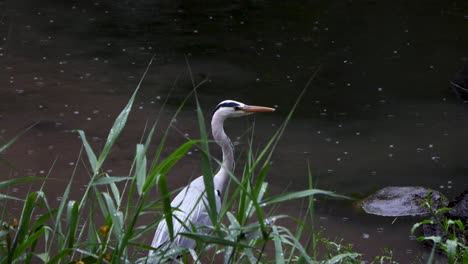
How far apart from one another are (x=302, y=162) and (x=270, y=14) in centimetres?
483

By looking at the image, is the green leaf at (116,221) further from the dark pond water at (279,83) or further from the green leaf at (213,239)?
the dark pond water at (279,83)

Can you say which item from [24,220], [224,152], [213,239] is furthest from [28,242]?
[224,152]

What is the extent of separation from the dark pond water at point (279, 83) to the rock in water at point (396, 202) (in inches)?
3.4

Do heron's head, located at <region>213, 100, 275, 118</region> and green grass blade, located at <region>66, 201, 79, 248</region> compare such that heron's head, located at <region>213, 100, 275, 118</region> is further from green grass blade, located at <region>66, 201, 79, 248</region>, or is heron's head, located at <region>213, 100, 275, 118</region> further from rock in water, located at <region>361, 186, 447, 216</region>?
green grass blade, located at <region>66, 201, 79, 248</region>

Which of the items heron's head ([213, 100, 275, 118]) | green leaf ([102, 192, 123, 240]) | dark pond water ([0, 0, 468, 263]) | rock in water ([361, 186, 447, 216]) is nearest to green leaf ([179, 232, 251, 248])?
green leaf ([102, 192, 123, 240])

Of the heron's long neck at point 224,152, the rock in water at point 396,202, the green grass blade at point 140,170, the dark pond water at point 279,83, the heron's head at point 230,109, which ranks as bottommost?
the dark pond water at point 279,83

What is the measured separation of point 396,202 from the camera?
248 inches

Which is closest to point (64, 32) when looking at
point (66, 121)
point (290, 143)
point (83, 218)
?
point (66, 121)

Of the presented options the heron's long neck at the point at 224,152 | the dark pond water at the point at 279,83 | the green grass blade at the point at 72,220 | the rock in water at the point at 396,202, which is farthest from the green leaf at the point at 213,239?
the rock in water at the point at 396,202

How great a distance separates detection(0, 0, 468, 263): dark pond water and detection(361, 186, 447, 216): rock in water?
86 millimetres

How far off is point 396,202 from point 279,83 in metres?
3.04

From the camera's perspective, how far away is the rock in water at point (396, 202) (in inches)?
246

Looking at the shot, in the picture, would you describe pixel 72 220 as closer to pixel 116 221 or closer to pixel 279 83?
pixel 116 221

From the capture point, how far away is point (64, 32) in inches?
421
